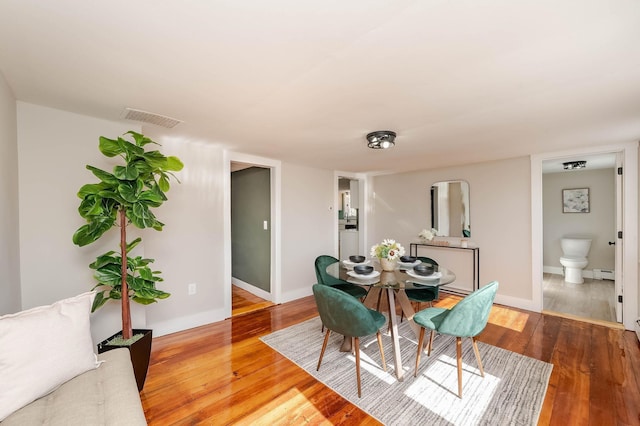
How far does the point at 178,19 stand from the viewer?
3.67ft

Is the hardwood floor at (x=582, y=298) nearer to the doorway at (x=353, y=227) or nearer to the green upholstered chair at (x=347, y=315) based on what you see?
the doorway at (x=353, y=227)

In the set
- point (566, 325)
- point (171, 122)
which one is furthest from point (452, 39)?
point (566, 325)

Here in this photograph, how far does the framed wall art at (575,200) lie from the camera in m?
5.12

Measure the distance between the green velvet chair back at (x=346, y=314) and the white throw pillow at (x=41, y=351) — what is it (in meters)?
1.44

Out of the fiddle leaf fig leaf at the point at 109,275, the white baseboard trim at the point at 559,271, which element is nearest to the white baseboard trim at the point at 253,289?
the fiddle leaf fig leaf at the point at 109,275

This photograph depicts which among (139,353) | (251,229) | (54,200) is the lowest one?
(139,353)

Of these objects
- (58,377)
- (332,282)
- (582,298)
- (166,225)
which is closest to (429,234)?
(332,282)

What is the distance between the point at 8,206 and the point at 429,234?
4.56 metres

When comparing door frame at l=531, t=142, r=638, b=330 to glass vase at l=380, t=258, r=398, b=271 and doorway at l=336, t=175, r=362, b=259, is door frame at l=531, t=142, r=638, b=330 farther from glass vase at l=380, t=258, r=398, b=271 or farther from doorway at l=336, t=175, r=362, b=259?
doorway at l=336, t=175, r=362, b=259

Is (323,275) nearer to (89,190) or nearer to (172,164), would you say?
(172,164)

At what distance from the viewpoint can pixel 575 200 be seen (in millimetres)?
5223

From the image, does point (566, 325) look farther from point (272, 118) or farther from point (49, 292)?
point (49, 292)

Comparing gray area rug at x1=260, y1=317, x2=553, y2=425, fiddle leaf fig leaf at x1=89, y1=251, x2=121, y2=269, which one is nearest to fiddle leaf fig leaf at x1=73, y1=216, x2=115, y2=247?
fiddle leaf fig leaf at x1=89, y1=251, x2=121, y2=269

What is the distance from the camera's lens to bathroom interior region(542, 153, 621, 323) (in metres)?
4.67
